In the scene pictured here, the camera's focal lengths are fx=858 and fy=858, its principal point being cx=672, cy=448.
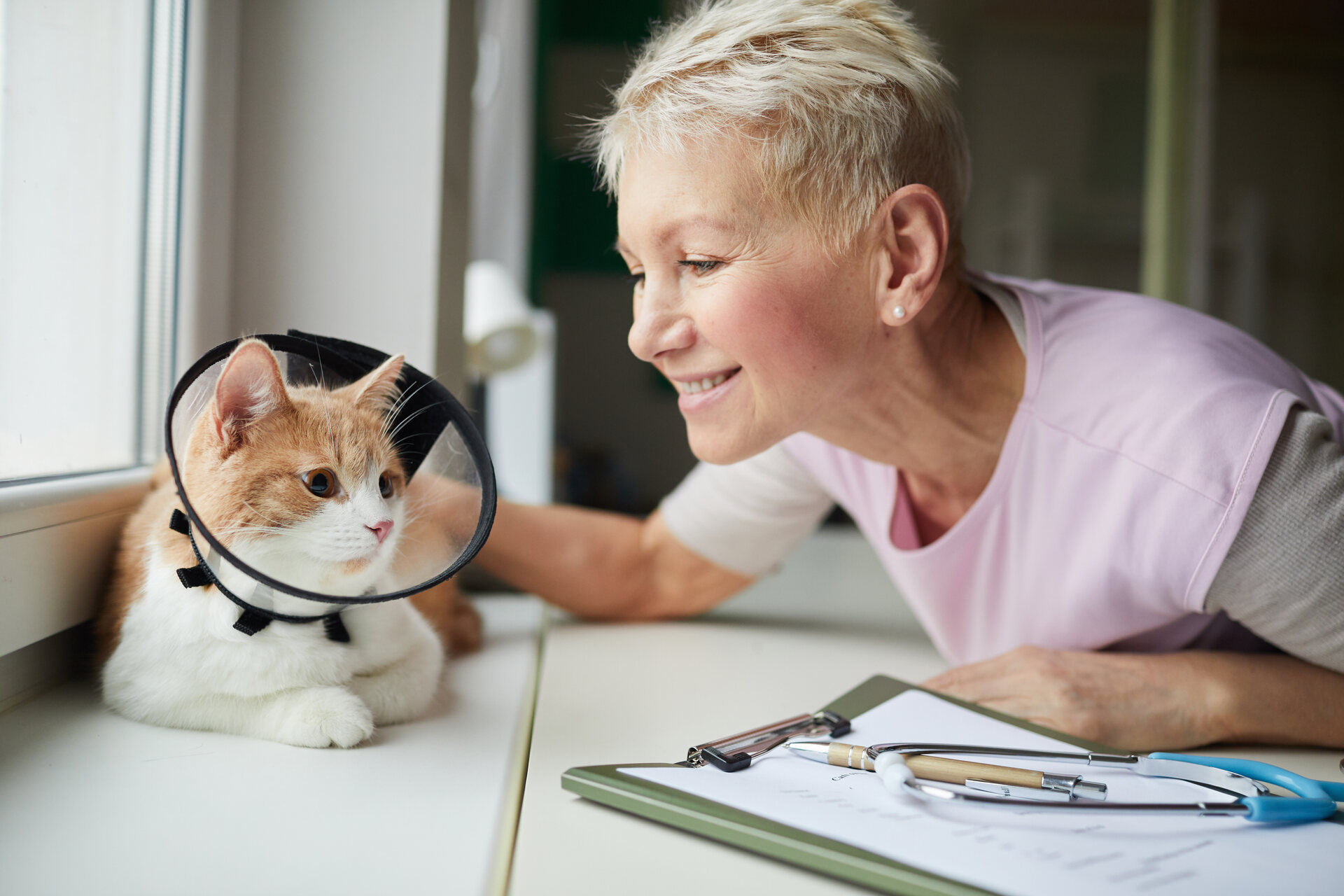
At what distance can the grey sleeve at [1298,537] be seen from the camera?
628 mm

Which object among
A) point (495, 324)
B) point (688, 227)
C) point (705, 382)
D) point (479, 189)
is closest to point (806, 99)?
point (688, 227)

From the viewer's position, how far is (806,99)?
67 centimetres

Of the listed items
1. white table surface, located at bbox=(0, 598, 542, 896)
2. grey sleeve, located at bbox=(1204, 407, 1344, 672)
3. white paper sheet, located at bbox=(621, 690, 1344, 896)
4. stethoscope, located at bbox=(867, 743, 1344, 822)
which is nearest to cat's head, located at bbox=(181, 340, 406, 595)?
white table surface, located at bbox=(0, 598, 542, 896)

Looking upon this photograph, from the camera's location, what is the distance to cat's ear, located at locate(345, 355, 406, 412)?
1.82 feet

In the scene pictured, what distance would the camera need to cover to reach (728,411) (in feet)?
2.38

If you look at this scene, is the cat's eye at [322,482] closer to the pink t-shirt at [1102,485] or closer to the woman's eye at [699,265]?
the woman's eye at [699,265]

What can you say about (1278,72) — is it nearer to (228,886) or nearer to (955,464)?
(955,464)

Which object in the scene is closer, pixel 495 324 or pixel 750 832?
pixel 750 832

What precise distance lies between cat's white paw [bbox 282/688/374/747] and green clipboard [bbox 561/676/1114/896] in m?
0.16

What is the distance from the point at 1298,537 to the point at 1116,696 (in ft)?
0.58

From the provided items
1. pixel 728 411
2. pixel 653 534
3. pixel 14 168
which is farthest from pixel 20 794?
pixel 653 534

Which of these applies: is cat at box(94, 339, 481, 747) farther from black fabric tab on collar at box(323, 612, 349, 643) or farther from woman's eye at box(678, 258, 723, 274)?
woman's eye at box(678, 258, 723, 274)

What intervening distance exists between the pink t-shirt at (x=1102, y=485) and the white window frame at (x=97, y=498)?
0.68m

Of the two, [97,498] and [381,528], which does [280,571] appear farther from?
[97,498]
